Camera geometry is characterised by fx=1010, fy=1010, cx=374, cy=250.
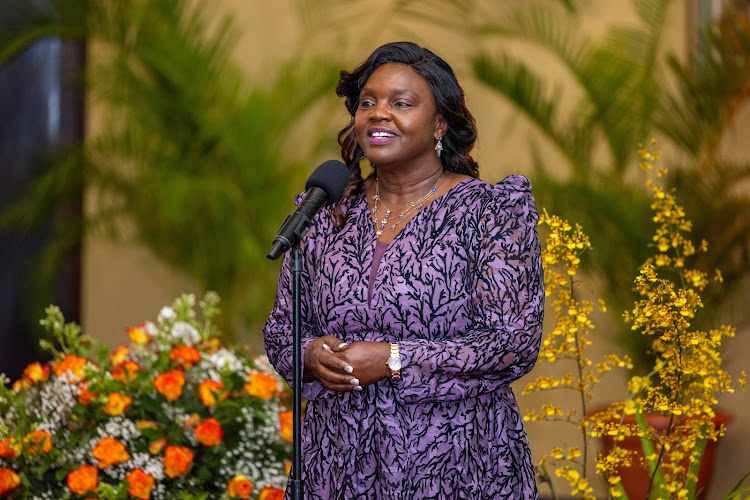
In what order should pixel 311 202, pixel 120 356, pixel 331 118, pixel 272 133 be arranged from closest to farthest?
pixel 311 202
pixel 120 356
pixel 272 133
pixel 331 118

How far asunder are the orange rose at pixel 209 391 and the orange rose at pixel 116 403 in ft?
0.76

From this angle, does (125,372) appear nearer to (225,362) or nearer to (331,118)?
(225,362)

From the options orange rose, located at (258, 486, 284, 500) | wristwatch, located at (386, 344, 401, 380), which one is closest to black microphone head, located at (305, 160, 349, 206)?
wristwatch, located at (386, 344, 401, 380)

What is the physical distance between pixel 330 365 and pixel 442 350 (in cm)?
25

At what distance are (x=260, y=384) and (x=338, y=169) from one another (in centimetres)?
116

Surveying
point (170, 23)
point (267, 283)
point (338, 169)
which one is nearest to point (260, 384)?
point (338, 169)

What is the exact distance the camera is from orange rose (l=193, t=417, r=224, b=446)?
120 inches

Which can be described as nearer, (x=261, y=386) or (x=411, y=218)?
(x=411, y=218)

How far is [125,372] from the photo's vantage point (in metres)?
3.22

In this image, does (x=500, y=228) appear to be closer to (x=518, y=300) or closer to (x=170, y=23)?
(x=518, y=300)

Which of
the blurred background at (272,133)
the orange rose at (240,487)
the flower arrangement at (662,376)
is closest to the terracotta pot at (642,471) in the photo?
the blurred background at (272,133)

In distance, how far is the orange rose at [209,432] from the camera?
3051 mm

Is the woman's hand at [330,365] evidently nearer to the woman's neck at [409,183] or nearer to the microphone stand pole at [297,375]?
the microphone stand pole at [297,375]

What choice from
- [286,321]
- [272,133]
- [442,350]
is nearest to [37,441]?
[286,321]
